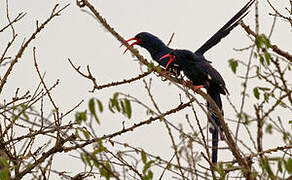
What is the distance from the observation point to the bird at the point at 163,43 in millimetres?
5535

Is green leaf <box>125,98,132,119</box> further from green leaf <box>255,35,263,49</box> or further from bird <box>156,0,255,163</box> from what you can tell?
bird <box>156,0,255,163</box>

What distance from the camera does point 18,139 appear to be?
3.37 meters

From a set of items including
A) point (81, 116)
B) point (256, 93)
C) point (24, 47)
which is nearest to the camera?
point (81, 116)

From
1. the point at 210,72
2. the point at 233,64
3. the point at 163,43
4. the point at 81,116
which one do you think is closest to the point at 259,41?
the point at 233,64

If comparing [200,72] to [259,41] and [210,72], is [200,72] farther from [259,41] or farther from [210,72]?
[259,41]

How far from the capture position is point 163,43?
6.54m

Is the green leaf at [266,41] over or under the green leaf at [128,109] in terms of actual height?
over

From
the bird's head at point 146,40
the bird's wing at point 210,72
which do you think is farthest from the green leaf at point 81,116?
the bird's head at point 146,40

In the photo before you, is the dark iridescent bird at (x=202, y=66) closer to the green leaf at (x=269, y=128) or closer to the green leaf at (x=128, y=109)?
the green leaf at (x=269, y=128)

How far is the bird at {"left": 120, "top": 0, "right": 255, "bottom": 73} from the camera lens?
5.54 m

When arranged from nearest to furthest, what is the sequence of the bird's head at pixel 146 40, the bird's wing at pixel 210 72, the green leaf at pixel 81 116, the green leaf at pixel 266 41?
the green leaf at pixel 81 116
the green leaf at pixel 266 41
the bird's wing at pixel 210 72
the bird's head at pixel 146 40

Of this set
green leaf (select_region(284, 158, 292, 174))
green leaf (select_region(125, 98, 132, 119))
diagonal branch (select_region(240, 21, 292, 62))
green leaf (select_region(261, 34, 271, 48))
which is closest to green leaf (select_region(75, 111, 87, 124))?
green leaf (select_region(125, 98, 132, 119))

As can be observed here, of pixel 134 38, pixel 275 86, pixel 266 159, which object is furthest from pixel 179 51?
pixel 266 159

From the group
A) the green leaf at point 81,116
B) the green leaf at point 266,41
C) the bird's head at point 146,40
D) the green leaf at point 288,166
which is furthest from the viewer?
the bird's head at point 146,40
